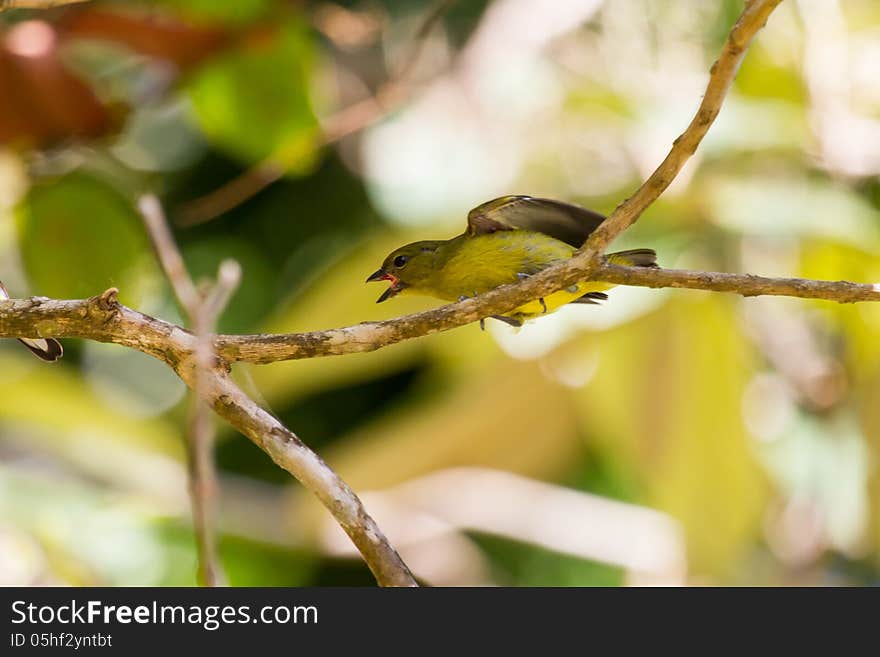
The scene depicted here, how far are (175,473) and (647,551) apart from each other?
2000 mm

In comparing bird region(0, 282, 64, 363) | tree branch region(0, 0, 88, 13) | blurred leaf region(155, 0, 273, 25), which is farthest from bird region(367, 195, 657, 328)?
blurred leaf region(155, 0, 273, 25)

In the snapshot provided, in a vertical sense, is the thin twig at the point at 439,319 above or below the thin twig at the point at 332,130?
below

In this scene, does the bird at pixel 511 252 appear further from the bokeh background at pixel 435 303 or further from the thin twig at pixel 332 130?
the thin twig at pixel 332 130

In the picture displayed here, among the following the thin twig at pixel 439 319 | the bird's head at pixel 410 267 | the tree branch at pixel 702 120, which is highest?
the bird's head at pixel 410 267

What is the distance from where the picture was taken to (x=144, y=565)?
15.0ft

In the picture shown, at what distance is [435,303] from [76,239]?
1.09 meters

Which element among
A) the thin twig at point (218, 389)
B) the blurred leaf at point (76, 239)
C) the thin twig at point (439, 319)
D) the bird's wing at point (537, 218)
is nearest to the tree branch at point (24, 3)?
the thin twig at point (218, 389)

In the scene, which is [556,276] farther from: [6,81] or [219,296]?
[6,81]

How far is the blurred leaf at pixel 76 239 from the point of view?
10.9ft

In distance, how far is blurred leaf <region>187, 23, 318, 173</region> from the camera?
4035 millimetres

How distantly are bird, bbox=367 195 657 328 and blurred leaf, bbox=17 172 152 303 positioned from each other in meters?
0.99

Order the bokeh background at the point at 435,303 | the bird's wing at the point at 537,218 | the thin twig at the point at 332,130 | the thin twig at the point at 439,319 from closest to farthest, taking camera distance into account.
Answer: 1. the thin twig at the point at 439,319
2. the bird's wing at the point at 537,218
3. the bokeh background at the point at 435,303
4. the thin twig at the point at 332,130

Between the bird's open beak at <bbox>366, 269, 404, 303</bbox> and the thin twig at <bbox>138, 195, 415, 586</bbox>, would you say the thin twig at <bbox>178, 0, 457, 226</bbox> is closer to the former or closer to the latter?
the bird's open beak at <bbox>366, 269, 404, 303</bbox>

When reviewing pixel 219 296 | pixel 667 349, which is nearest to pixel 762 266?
pixel 667 349
